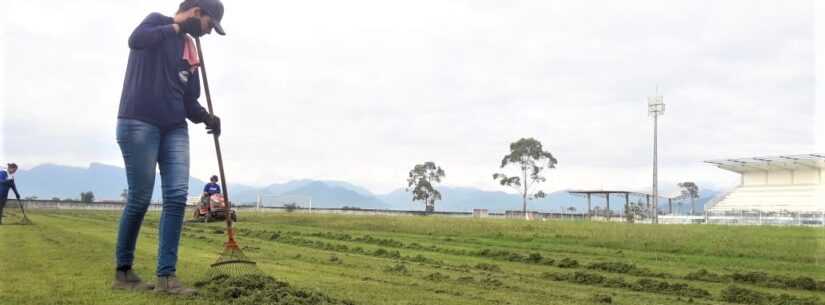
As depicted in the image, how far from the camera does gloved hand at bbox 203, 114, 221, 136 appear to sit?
5652mm

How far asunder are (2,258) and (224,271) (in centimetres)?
306

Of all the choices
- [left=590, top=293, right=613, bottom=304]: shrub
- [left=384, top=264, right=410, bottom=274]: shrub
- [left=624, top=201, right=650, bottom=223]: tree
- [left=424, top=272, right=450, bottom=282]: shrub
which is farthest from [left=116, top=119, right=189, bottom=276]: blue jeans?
[left=624, top=201, right=650, bottom=223]: tree

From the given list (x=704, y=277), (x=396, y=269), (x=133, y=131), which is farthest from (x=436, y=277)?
(x=704, y=277)

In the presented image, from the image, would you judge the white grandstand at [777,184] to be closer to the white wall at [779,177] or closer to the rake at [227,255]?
the white wall at [779,177]

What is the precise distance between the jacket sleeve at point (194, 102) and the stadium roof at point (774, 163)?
10644cm

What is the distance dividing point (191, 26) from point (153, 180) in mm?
1248

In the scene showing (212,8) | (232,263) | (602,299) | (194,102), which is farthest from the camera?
(602,299)

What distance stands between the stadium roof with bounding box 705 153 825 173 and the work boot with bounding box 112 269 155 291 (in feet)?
351

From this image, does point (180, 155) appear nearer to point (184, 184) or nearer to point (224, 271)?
point (184, 184)

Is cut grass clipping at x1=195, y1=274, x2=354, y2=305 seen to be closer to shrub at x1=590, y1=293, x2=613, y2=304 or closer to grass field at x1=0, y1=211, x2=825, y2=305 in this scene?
grass field at x1=0, y1=211, x2=825, y2=305

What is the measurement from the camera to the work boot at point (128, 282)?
5.01m

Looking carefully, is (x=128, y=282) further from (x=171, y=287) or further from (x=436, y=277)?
(x=436, y=277)

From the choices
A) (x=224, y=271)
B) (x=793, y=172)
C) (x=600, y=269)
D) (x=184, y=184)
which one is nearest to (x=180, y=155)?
(x=184, y=184)

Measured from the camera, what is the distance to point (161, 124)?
16.9 feet
